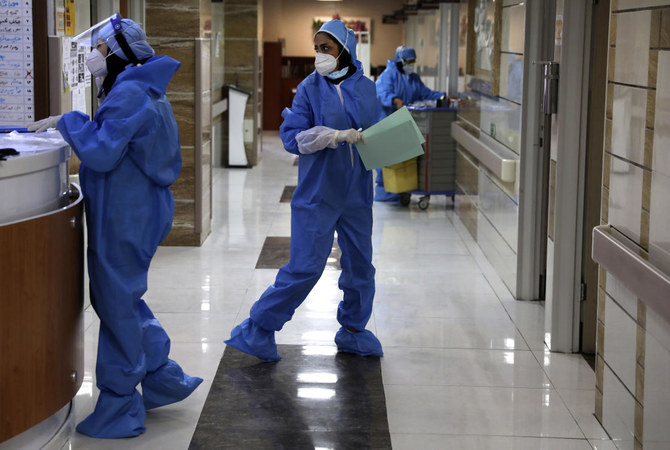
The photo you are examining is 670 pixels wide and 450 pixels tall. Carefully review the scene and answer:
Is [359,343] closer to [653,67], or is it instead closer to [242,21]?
[653,67]

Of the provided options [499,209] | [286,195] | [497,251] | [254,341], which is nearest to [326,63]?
[254,341]

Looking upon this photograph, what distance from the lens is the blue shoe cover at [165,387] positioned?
141 inches

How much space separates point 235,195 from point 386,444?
6.28m

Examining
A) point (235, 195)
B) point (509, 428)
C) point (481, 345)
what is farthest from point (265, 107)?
point (509, 428)

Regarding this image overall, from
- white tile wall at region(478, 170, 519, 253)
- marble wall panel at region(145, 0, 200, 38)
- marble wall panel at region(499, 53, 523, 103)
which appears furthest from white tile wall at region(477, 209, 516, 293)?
marble wall panel at region(145, 0, 200, 38)

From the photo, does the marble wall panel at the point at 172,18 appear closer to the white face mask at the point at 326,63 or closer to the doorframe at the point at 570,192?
the white face mask at the point at 326,63

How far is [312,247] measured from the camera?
4.10m

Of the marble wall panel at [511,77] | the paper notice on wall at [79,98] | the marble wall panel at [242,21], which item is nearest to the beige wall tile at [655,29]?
the marble wall panel at [511,77]

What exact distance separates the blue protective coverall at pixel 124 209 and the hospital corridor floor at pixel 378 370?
0.63ft

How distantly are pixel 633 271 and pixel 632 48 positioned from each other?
2.70ft

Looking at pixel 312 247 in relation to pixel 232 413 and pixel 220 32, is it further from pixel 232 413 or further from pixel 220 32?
pixel 220 32

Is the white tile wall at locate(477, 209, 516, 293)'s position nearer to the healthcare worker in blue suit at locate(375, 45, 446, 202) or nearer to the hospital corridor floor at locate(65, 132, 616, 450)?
the hospital corridor floor at locate(65, 132, 616, 450)

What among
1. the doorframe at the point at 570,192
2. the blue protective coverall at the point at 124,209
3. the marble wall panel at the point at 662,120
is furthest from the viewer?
the doorframe at the point at 570,192

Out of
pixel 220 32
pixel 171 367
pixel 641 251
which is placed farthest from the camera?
pixel 220 32
